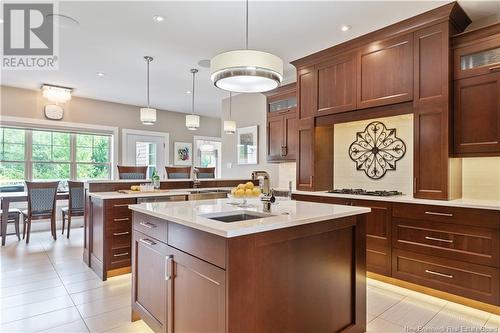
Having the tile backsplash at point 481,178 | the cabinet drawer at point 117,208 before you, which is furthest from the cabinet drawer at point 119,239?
the tile backsplash at point 481,178

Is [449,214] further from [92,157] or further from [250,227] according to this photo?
[92,157]

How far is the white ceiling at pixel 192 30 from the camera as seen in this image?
9.41 ft

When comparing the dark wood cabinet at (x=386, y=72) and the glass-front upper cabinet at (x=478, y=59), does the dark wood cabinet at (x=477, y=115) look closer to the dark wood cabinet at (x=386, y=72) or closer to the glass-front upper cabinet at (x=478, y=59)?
the glass-front upper cabinet at (x=478, y=59)

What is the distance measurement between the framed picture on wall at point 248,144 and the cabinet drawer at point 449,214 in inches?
126

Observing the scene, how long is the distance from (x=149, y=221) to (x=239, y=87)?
117 cm

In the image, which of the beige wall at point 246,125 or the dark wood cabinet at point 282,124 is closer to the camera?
the dark wood cabinet at point 282,124

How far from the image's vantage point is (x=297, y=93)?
4.30 m

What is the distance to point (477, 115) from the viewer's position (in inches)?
109

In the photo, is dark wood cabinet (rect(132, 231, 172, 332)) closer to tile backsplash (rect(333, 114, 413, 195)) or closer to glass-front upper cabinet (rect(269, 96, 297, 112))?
tile backsplash (rect(333, 114, 413, 195))

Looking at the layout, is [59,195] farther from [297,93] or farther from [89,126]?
[297,93]

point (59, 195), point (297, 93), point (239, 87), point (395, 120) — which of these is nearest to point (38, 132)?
point (59, 195)

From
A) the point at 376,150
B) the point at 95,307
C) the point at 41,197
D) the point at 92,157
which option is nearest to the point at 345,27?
the point at 376,150

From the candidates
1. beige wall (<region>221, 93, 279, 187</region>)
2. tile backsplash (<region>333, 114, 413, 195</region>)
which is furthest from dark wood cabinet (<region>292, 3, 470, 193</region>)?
beige wall (<region>221, 93, 279, 187</region>)

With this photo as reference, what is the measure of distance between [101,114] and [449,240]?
684 centimetres
